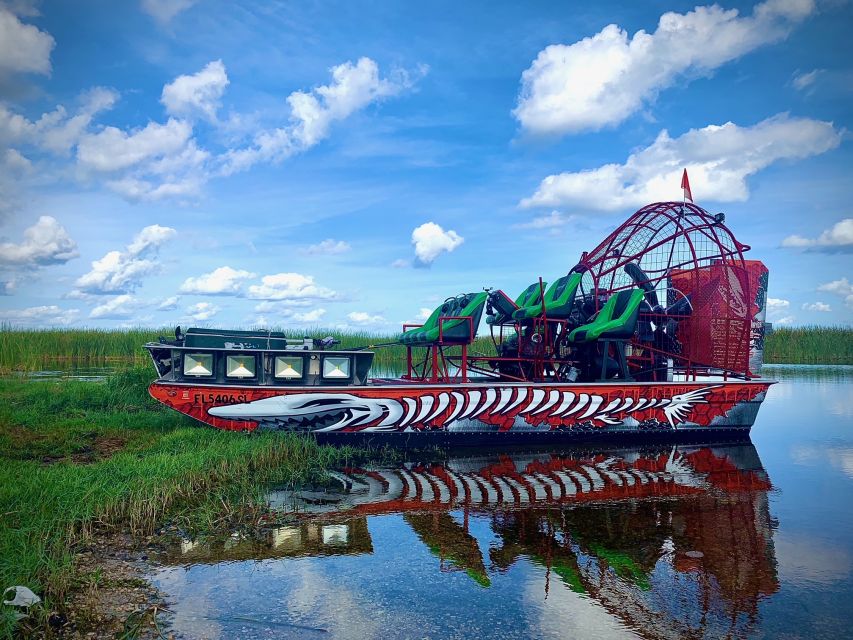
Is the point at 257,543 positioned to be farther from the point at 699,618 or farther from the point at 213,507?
the point at 699,618

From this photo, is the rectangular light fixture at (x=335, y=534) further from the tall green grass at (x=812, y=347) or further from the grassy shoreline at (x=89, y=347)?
the tall green grass at (x=812, y=347)

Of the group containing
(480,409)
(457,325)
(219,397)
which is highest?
(457,325)

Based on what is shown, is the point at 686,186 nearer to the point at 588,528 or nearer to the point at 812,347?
the point at 588,528

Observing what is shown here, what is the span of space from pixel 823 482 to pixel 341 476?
7817 millimetres

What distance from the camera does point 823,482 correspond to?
1026cm

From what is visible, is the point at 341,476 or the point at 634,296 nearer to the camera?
the point at 341,476

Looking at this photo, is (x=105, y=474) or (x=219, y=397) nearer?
(x=105, y=474)

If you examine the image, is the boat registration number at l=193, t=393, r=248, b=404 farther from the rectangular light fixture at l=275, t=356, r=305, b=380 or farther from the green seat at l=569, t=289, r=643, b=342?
the green seat at l=569, t=289, r=643, b=342

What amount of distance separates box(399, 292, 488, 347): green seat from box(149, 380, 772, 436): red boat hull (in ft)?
3.71

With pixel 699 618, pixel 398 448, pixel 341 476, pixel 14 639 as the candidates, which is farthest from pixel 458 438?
pixel 14 639

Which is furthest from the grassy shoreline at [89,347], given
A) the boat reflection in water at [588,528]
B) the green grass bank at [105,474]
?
the boat reflection in water at [588,528]

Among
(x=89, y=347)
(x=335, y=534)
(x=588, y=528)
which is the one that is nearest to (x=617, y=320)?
(x=588, y=528)

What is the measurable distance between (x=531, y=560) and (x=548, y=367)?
29.0 feet

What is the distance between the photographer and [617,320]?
13.1 metres
